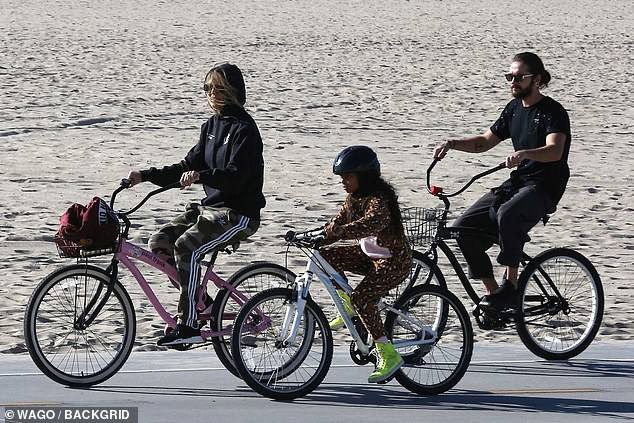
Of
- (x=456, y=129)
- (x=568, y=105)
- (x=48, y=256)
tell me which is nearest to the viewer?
(x=48, y=256)

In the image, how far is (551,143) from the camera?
307 inches

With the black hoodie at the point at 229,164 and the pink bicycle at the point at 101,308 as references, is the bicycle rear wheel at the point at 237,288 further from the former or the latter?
the black hoodie at the point at 229,164

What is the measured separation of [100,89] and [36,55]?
13.8ft

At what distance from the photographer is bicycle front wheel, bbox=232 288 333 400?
7.08m

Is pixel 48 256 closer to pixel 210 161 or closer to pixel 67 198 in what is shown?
pixel 67 198

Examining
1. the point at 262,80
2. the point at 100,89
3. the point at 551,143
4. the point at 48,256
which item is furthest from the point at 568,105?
the point at 551,143

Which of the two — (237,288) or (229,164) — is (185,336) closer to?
(237,288)

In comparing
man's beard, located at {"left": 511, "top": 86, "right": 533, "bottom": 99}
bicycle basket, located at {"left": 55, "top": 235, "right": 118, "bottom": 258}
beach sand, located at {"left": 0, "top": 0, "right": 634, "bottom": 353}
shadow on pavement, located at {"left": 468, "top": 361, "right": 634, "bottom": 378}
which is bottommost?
beach sand, located at {"left": 0, "top": 0, "right": 634, "bottom": 353}

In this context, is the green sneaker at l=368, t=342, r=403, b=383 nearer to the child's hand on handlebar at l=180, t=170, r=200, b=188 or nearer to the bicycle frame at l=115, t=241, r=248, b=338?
the bicycle frame at l=115, t=241, r=248, b=338

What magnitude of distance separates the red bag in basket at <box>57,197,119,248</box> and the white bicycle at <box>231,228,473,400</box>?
2.52 feet

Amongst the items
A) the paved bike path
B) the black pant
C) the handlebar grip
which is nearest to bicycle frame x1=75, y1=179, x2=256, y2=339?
the paved bike path

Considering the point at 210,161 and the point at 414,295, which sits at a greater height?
the point at 210,161

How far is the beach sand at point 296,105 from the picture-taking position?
1325 cm

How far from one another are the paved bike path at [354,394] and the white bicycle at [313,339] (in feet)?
0.35
